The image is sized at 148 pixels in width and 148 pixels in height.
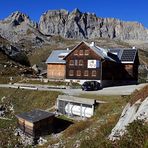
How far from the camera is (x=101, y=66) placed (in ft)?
220

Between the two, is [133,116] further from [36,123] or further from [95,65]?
[95,65]

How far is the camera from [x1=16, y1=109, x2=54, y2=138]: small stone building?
38594 mm

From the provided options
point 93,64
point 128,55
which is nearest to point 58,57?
point 93,64

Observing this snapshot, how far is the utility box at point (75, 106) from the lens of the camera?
4284 cm

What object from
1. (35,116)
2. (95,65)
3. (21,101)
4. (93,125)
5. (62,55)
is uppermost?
(62,55)

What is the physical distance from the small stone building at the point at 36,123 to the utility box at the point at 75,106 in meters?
4.70

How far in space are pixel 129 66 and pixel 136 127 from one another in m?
56.2

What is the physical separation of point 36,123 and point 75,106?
8.14m

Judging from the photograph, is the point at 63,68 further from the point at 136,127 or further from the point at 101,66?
the point at 136,127

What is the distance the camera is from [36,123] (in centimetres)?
3862

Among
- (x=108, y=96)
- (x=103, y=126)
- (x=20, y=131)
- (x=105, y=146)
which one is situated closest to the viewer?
(x=105, y=146)

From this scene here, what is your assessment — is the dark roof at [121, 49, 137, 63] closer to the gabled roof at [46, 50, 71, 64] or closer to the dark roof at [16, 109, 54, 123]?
the gabled roof at [46, 50, 71, 64]

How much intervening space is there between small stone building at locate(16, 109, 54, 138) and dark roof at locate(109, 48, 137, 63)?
1426 inches

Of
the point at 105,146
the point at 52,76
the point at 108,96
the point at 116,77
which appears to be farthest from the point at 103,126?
the point at 52,76
